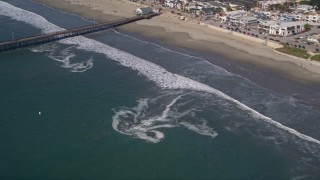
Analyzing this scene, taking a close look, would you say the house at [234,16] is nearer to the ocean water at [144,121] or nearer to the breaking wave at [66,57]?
the ocean water at [144,121]

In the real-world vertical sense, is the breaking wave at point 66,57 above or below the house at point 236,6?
below

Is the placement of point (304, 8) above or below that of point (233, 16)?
above

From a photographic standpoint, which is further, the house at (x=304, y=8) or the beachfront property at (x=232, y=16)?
the house at (x=304, y=8)

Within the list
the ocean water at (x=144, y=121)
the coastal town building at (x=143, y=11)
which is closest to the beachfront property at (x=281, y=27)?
the ocean water at (x=144, y=121)

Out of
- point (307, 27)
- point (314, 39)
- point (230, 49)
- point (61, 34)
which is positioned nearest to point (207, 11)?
point (307, 27)

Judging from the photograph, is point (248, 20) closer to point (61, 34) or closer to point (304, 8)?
point (304, 8)

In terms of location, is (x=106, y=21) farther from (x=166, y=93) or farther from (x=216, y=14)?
(x=166, y=93)
